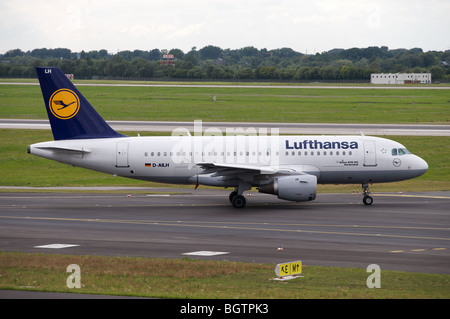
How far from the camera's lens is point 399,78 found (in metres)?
192

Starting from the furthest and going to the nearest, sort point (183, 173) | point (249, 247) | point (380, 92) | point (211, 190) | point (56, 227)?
point (380, 92)
point (211, 190)
point (183, 173)
point (56, 227)
point (249, 247)

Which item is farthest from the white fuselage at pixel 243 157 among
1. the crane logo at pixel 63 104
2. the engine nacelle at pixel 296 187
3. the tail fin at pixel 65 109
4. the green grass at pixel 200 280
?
the green grass at pixel 200 280

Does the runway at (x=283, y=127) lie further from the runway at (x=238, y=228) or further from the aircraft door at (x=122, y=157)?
the aircraft door at (x=122, y=157)

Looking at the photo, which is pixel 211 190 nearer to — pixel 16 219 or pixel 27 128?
pixel 16 219

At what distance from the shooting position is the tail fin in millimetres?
40844

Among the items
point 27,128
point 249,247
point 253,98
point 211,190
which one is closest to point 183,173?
point 211,190

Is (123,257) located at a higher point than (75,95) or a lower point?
lower

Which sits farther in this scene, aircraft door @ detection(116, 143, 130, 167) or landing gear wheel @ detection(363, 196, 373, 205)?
aircraft door @ detection(116, 143, 130, 167)

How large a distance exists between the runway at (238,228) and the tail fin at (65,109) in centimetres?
478

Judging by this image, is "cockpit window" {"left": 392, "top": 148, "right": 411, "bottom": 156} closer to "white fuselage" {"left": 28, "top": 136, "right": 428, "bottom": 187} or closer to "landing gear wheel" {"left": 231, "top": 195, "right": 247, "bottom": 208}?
"white fuselage" {"left": 28, "top": 136, "right": 428, "bottom": 187}

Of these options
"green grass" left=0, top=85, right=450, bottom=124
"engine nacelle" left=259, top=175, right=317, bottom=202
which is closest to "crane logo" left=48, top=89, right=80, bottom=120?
"engine nacelle" left=259, top=175, right=317, bottom=202

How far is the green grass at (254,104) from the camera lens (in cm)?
9244

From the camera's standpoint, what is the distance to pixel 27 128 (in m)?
78.6
